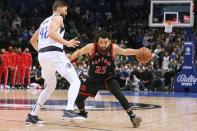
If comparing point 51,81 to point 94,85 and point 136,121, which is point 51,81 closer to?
point 94,85

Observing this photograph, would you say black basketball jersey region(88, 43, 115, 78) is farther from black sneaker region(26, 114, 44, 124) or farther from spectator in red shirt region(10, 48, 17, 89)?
spectator in red shirt region(10, 48, 17, 89)

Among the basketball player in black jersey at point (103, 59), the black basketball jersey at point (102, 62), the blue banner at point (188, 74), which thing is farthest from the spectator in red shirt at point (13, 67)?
the black basketball jersey at point (102, 62)

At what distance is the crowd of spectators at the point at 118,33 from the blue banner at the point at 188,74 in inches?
60.2

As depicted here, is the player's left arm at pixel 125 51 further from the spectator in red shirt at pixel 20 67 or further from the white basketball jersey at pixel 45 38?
the spectator in red shirt at pixel 20 67

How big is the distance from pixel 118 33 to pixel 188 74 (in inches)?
408

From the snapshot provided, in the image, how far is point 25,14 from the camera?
2939 centimetres

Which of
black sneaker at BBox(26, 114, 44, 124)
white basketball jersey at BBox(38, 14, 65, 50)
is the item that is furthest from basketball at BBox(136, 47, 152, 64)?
black sneaker at BBox(26, 114, 44, 124)

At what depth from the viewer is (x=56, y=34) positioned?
6.72 metres

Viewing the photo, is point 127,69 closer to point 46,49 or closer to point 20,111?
point 20,111

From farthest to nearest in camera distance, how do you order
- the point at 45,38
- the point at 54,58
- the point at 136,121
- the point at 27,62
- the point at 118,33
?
the point at 118,33 < the point at 27,62 < the point at 45,38 < the point at 54,58 < the point at 136,121

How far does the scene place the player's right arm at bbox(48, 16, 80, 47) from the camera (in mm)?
6632

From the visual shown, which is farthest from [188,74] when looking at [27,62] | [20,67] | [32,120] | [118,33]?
[32,120]

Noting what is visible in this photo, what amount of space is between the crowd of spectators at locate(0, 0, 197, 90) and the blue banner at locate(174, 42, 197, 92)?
153cm

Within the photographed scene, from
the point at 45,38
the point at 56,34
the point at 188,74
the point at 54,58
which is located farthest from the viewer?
the point at 188,74
